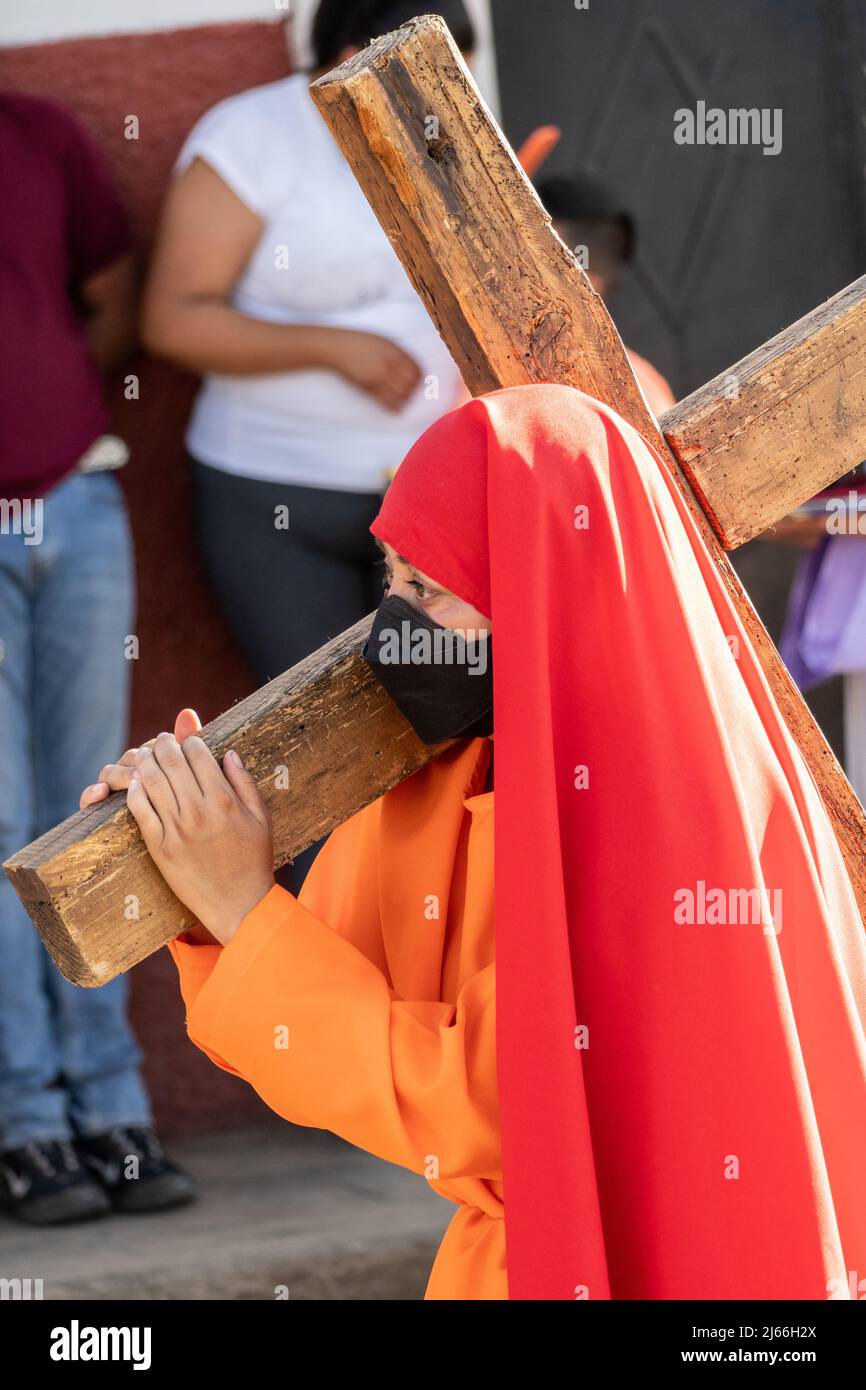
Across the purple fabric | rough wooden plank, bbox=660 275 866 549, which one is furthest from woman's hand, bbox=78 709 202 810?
the purple fabric

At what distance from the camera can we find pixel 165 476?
412 cm

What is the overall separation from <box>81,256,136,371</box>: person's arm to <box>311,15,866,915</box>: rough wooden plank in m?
2.15

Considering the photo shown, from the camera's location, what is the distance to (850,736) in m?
4.22

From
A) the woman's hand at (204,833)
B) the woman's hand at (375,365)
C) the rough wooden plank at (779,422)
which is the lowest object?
the woman's hand at (204,833)

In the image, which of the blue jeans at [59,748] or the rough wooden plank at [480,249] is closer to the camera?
the rough wooden plank at [480,249]

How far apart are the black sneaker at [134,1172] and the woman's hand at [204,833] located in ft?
6.36

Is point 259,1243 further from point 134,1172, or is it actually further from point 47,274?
point 47,274

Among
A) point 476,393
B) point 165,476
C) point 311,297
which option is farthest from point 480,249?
point 165,476

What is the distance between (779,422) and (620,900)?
1.87 ft

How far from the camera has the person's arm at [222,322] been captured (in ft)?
12.4

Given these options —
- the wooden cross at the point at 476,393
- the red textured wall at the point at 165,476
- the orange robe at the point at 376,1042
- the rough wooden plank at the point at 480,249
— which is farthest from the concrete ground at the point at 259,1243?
the rough wooden plank at the point at 480,249

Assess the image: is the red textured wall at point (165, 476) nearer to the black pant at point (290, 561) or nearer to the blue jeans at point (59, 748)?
the black pant at point (290, 561)

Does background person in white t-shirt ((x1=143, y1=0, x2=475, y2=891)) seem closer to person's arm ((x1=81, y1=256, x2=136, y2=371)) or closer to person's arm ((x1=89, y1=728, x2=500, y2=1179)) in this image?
person's arm ((x1=81, y1=256, x2=136, y2=371))
